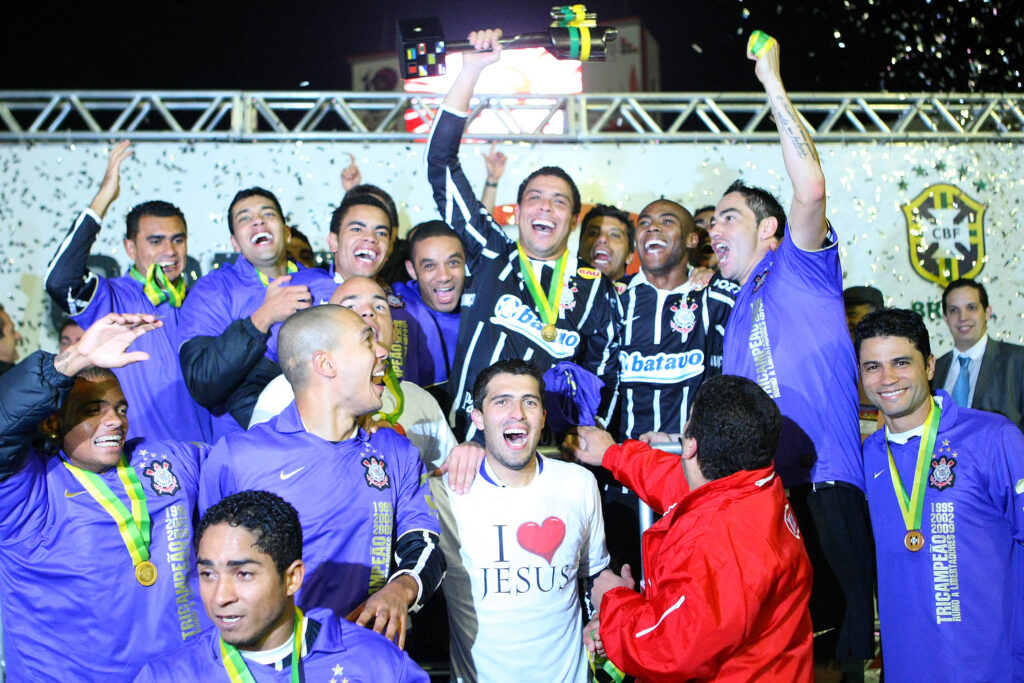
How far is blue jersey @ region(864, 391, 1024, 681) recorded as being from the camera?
10.7 ft

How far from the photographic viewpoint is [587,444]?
3705mm

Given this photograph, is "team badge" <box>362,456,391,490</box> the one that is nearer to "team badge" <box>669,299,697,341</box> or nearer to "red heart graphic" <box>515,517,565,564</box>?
"red heart graphic" <box>515,517,565,564</box>

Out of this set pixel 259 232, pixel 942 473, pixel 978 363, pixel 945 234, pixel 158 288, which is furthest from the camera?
pixel 945 234

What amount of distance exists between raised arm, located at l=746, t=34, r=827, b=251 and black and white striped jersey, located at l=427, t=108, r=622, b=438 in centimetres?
122

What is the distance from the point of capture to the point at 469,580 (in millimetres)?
3236

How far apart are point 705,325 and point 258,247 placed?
237 cm

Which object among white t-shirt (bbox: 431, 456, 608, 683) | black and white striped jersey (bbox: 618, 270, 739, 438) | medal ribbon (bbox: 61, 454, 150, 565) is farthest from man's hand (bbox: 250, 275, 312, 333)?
black and white striped jersey (bbox: 618, 270, 739, 438)

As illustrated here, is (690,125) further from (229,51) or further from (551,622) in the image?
(551,622)

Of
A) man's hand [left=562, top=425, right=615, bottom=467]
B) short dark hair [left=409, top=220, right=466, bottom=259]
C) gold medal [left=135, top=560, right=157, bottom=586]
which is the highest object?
short dark hair [left=409, top=220, right=466, bottom=259]

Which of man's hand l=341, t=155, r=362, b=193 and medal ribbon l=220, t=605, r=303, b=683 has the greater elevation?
man's hand l=341, t=155, r=362, b=193

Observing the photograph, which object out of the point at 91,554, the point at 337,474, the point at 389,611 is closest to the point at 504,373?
the point at 337,474

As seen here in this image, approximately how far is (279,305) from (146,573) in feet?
4.39

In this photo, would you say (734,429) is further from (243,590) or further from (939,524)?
(243,590)

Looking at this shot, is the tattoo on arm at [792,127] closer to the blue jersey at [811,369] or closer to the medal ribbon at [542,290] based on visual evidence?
the blue jersey at [811,369]
